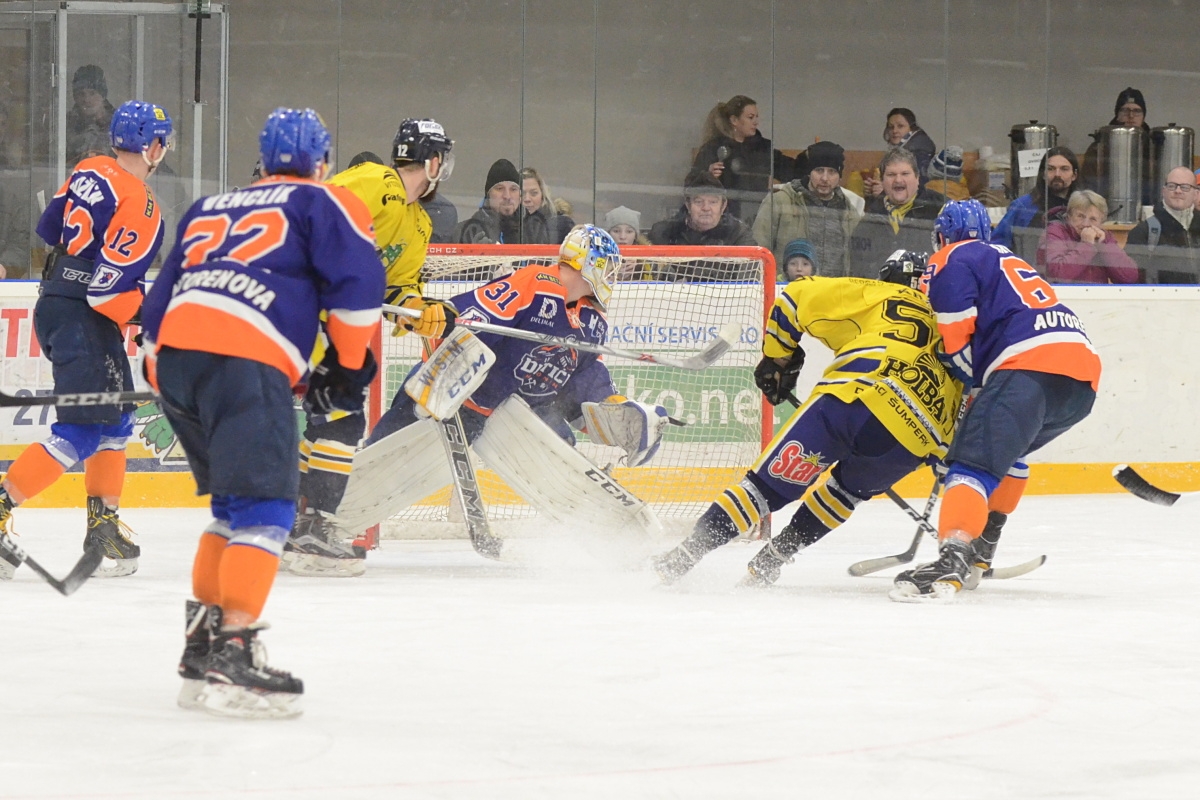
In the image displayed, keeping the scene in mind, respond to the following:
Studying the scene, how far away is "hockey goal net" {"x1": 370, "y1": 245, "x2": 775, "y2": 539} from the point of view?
569 centimetres

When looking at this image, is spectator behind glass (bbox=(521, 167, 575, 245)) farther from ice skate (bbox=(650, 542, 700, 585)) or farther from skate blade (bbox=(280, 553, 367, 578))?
ice skate (bbox=(650, 542, 700, 585))

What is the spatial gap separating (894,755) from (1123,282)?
5.17 meters

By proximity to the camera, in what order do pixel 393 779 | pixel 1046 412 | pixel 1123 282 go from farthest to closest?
pixel 1123 282
pixel 1046 412
pixel 393 779

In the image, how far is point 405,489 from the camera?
4500mm

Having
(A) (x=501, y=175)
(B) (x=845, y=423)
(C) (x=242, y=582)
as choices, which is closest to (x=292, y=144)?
(C) (x=242, y=582)

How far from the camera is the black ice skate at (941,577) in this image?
3.93 meters

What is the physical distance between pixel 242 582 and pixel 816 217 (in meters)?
4.97

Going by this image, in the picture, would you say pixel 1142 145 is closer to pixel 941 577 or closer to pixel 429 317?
pixel 941 577

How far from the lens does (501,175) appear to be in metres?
7.15

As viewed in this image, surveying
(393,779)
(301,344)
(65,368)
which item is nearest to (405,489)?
(65,368)

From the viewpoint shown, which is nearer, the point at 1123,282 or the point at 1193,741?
A: the point at 1193,741

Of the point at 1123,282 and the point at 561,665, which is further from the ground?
the point at 1123,282

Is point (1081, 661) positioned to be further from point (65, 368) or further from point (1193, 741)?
point (65, 368)

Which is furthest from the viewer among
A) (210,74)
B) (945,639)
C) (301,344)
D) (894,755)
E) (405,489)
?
(210,74)
